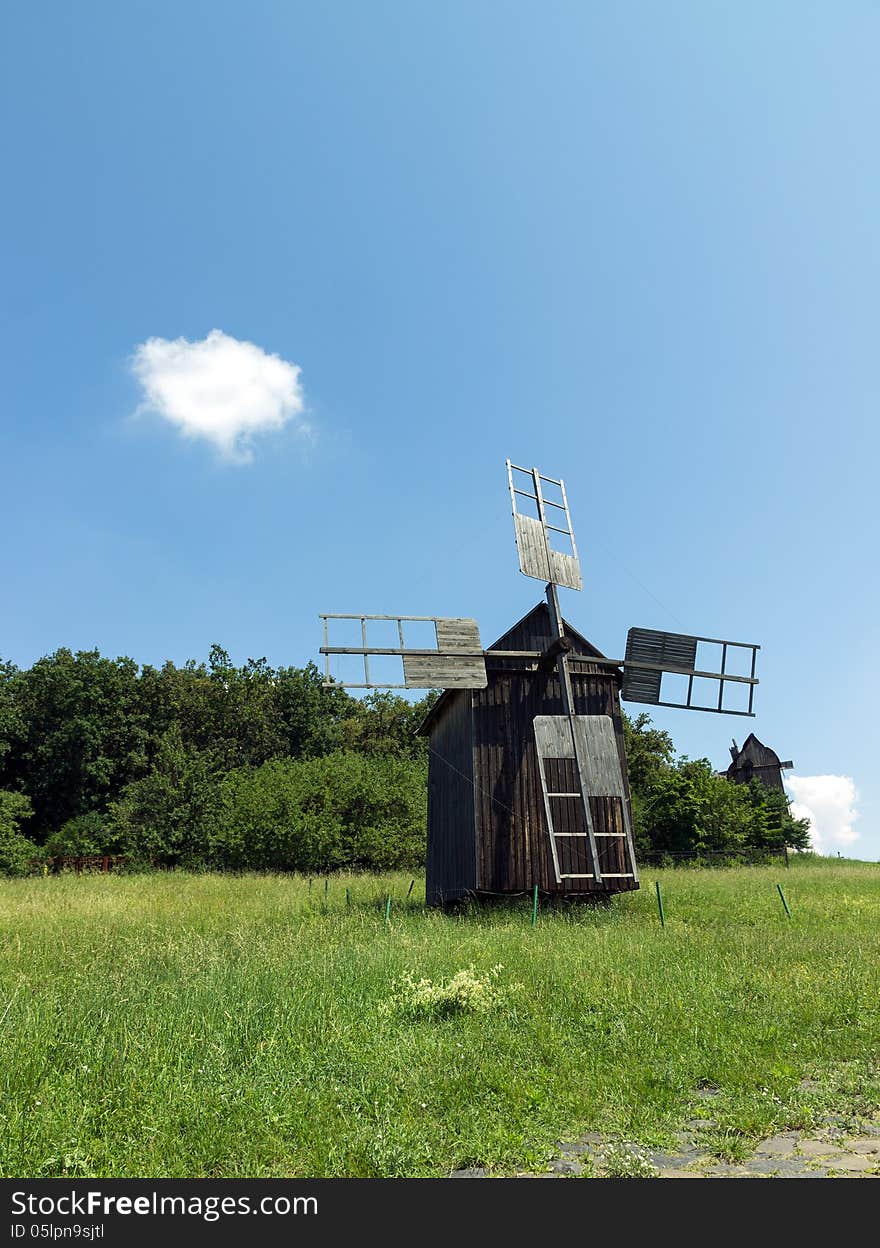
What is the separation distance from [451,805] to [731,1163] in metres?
15.2

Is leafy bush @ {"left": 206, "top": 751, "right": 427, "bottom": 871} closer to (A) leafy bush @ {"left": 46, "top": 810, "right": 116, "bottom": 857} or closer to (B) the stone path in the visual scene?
(A) leafy bush @ {"left": 46, "top": 810, "right": 116, "bottom": 857}

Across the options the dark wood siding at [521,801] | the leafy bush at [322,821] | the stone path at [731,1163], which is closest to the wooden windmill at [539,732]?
the dark wood siding at [521,801]

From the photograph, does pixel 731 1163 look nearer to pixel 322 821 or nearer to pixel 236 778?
pixel 322 821

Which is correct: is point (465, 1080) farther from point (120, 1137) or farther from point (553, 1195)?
point (120, 1137)

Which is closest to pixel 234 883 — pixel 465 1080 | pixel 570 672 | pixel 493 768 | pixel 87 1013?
pixel 493 768

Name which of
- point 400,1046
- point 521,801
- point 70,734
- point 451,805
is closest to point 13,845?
point 70,734

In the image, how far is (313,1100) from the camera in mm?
→ 5605

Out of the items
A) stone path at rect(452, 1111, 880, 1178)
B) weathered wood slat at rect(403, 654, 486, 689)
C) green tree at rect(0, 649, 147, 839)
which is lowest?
stone path at rect(452, 1111, 880, 1178)

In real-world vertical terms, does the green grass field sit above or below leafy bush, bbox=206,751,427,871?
below

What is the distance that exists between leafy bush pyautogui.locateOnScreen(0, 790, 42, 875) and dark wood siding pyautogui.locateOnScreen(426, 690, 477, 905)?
2613 cm

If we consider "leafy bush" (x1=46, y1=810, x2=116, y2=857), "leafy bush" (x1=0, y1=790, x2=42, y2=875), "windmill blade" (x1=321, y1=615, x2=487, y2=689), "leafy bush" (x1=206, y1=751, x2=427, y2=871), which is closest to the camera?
"windmill blade" (x1=321, y1=615, x2=487, y2=689)

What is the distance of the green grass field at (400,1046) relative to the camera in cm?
500

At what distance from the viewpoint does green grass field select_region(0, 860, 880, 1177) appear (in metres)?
5.00

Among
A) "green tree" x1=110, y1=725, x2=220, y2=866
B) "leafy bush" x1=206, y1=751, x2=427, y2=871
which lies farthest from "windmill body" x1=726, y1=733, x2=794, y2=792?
"green tree" x1=110, y1=725, x2=220, y2=866
